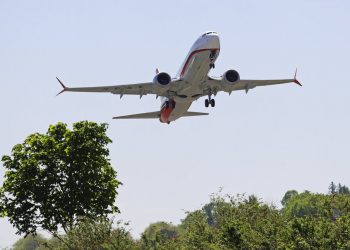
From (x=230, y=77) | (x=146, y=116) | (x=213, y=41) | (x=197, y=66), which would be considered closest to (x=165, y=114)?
(x=146, y=116)

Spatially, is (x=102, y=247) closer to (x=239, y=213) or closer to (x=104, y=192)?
(x=104, y=192)

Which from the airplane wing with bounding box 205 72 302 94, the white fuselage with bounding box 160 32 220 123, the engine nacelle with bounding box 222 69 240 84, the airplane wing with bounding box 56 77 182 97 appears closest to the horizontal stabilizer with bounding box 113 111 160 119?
A: the airplane wing with bounding box 56 77 182 97

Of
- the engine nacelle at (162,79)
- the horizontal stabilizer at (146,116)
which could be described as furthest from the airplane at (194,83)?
the horizontal stabilizer at (146,116)

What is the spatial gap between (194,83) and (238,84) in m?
7.52

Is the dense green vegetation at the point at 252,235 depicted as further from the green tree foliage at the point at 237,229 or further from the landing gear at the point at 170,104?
the landing gear at the point at 170,104

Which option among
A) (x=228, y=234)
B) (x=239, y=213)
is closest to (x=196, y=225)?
(x=239, y=213)

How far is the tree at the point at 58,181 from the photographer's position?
82625 millimetres

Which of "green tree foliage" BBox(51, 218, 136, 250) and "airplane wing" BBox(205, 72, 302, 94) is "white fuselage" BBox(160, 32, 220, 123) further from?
"green tree foliage" BBox(51, 218, 136, 250)

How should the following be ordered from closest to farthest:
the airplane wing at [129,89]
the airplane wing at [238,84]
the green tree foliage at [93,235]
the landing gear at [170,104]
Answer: the green tree foliage at [93,235], the airplane wing at [238,84], the airplane wing at [129,89], the landing gear at [170,104]

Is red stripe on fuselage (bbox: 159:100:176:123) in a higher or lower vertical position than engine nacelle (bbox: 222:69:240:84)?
higher

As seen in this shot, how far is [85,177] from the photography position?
82.8m

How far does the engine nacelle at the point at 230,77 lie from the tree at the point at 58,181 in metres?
18.9

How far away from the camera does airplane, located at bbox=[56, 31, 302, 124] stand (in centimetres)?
6675

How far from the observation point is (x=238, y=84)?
75.1 metres
